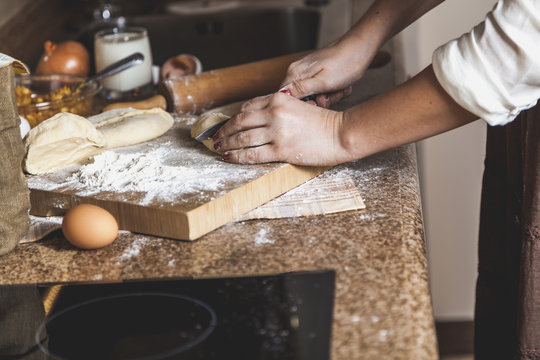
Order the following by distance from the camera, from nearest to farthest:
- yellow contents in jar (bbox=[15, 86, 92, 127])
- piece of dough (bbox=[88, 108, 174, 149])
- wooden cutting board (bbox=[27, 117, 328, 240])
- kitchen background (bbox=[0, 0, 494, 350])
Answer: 1. wooden cutting board (bbox=[27, 117, 328, 240])
2. piece of dough (bbox=[88, 108, 174, 149])
3. yellow contents in jar (bbox=[15, 86, 92, 127])
4. kitchen background (bbox=[0, 0, 494, 350])

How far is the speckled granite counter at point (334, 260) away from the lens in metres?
0.68

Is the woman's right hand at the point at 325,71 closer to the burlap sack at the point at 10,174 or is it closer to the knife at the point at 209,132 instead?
the knife at the point at 209,132

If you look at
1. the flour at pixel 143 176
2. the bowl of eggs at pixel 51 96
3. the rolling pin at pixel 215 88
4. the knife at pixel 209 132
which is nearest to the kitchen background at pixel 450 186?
the rolling pin at pixel 215 88

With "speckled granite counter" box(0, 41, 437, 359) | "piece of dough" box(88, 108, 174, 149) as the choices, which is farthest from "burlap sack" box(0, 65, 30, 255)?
"piece of dough" box(88, 108, 174, 149)

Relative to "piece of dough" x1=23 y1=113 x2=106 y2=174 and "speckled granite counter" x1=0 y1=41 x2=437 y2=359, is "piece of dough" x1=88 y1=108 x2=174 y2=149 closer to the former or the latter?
"piece of dough" x1=23 y1=113 x2=106 y2=174

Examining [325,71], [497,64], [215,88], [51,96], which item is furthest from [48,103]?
[497,64]

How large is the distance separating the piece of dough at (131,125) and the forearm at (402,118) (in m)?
0.39

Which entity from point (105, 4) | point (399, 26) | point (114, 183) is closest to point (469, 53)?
point (399, 26)

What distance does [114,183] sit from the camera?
1.00 meters

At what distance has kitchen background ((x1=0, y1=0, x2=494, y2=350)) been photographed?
8.05 feet

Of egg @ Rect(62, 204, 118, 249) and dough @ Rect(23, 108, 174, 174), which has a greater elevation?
dough @ Rect(23, 108, 174, 174)

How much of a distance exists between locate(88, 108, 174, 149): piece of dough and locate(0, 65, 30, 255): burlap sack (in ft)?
0.86

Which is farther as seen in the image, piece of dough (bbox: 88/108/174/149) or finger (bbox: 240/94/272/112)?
piece of dough (bbox: 88/108/174/149)

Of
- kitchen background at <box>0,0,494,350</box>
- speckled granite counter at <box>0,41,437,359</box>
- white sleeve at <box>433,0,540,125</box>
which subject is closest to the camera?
speckled granite counter at <box>0,41,437,359</box>
